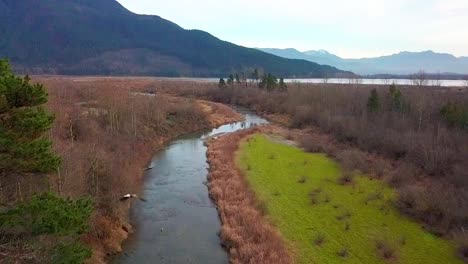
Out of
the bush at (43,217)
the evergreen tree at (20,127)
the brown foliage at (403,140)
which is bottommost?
the brown foliage at (403,140)

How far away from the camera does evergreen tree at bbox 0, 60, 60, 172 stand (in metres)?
10.2

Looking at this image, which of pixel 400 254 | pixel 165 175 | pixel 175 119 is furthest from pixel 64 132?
pixel 175 119

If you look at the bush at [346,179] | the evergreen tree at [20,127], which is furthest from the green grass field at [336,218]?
the evergreen tree at [20,127]

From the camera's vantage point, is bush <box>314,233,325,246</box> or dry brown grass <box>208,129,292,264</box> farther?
bush <box>314,233,325,246</box>

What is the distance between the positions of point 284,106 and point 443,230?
2425 inches

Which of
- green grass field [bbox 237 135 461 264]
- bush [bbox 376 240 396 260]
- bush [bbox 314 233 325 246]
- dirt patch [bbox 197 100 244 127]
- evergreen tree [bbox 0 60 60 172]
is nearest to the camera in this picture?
evergreen tree [bbox 0 60 60 172]

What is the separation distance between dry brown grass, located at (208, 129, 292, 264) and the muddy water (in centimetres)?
74

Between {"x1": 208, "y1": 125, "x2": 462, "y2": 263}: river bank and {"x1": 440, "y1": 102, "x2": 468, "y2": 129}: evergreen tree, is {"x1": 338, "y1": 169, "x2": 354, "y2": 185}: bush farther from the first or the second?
{"x1": 440, "y1": 102, "x2": 468, "y2": 129}: evergreen tree

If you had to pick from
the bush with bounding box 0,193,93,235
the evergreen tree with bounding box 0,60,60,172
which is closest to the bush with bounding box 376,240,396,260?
Answer: the bush with bounding box 0,193,93,235

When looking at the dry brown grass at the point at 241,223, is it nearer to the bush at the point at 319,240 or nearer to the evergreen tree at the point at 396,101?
the bush at the point at 319,240

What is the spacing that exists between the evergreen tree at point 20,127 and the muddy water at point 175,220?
12.3 metres

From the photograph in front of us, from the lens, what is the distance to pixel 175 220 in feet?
89.8

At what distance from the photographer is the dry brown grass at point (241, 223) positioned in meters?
21.2

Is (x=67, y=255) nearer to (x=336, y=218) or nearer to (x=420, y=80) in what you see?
(x=336, y=218)
